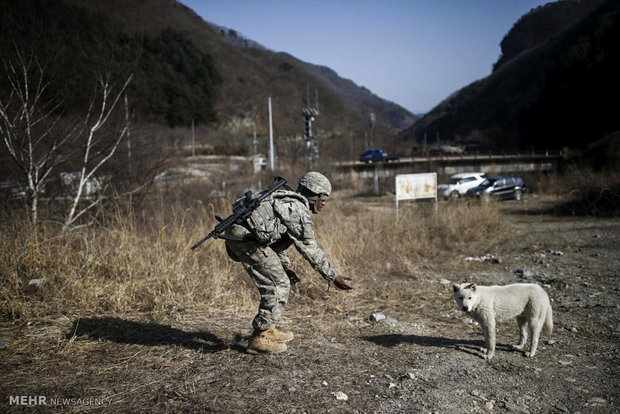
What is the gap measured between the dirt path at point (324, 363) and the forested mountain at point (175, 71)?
5.66 meters

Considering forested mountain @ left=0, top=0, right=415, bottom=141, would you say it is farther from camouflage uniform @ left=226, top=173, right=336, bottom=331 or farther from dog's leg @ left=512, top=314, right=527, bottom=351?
dog's leg @ left=512, top=314, right=527, bottom=351

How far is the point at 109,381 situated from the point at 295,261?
3.38m

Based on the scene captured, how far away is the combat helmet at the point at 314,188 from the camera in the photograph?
3.75m

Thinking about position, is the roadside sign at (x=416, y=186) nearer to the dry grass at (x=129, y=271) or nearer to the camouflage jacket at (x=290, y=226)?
the dry grass at (x=129, y=271)

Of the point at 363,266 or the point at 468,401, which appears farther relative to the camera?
the point at 363,266

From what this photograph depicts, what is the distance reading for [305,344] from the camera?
413 cm

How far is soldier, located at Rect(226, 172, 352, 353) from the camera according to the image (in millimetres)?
3529

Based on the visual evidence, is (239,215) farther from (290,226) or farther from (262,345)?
(262,345)

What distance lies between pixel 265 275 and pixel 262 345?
66 cm

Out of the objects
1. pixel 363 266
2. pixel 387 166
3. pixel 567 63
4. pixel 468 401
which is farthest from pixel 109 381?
pixel 567 63

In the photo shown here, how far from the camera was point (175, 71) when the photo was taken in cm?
4631

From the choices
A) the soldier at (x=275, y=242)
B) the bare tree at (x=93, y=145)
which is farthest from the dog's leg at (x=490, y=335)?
the bare tree at (x=93, y=145)

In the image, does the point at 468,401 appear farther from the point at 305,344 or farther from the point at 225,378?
the point at 225,378

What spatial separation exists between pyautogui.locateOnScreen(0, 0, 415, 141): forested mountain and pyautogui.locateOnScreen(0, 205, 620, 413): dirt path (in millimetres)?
5662
